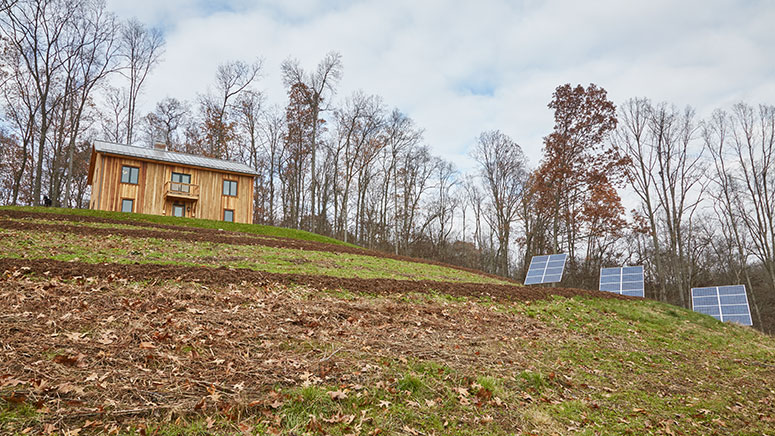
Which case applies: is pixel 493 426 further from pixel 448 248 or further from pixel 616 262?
pixel 448 248

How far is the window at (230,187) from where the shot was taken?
29.0 metres

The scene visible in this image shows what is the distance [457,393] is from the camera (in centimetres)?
521

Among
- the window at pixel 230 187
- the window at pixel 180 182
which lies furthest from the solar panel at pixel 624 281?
the window at pixel 180 182

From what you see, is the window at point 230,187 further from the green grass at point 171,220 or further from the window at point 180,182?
the green grass at point 171,220

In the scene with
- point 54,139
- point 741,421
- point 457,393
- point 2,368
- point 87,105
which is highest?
point 87,105

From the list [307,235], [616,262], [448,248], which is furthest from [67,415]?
[448,248]

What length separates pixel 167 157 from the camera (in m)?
27.8

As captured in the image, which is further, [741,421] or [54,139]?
[54,139]

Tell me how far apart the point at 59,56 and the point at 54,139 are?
26.4ft

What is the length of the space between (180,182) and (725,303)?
29787 millimetres

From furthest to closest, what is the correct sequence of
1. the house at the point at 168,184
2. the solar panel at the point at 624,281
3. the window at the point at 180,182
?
the window at the point at 180,182 < the house at the point at 168,184 < the solar panel at the point at 624,281

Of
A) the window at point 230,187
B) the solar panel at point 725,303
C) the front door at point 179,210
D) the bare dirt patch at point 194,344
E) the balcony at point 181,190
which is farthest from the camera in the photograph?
the window at point 230,187

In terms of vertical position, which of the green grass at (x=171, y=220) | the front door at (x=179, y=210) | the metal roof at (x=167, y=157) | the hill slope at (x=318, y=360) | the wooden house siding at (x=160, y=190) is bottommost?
the hill slope at (x=318, y=360)

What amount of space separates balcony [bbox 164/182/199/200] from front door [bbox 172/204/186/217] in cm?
87
